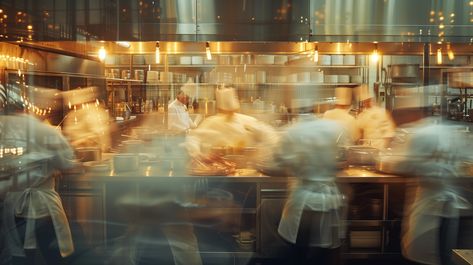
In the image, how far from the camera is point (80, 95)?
533cm

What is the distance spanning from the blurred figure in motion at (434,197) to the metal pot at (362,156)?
56 cm

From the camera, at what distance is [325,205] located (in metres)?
3.43

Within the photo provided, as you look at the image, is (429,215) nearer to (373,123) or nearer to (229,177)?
(229,177)

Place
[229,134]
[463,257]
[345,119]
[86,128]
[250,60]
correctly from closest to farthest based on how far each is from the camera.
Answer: [463,257]
[229,134]
[86,128]
[345,119]
[250,60]

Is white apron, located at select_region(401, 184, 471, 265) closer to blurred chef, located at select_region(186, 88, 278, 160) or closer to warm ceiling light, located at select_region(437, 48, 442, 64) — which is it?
blurred chef, located at select_region(186, 88, 278, 160)

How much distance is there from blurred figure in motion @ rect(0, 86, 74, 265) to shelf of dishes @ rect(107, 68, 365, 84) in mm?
2859

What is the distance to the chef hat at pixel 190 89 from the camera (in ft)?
22.3

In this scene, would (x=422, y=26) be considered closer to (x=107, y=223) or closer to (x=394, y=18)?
(x=394, y=18)

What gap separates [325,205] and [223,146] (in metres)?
1.16

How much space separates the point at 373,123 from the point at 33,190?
3.47m

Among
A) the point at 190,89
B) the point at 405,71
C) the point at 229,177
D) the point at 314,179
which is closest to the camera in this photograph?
the point at 314,179

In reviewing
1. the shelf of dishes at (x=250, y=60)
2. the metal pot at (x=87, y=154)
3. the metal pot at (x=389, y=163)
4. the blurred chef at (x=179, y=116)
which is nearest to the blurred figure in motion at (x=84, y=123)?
the metal pot at (x=87, y=154)

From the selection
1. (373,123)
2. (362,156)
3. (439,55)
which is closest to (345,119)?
(373,123)

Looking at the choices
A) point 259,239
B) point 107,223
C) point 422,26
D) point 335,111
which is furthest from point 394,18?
point 107,223
